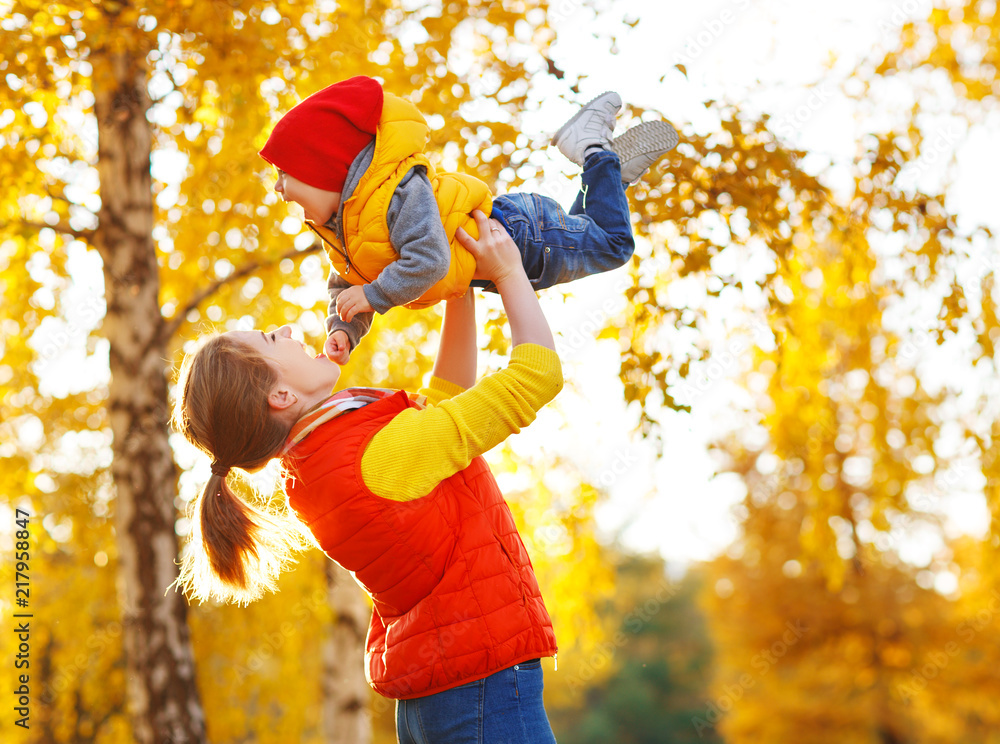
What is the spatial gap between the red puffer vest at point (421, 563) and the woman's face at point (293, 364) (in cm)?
10

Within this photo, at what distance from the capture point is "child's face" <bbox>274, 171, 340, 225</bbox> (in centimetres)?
168

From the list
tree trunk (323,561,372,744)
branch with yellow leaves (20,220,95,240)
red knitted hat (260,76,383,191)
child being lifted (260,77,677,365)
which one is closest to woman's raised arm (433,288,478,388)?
child being lifted (260,77,677,365)

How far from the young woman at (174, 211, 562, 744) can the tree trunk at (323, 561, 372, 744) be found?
4069 millimetres

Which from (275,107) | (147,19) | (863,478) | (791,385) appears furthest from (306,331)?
(863,478)

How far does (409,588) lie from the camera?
1527mm

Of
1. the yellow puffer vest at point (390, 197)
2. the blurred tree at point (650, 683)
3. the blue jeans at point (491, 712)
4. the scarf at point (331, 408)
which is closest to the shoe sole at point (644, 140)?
the yellow puffer vest at point (390, 197)

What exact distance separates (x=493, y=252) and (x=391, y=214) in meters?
0.22

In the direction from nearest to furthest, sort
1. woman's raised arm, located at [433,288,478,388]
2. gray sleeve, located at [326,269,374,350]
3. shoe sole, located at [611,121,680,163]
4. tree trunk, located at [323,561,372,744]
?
gray sleeve, located at [326,269,374,350], woman's raised arm, located at [433,288,478,388], shoe sole, located at [611,121,680,163], tree trunk, located at [323,561,372,744]

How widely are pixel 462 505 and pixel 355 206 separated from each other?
2.10 ft

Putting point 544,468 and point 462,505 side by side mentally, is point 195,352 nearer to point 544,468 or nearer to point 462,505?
point 462,505

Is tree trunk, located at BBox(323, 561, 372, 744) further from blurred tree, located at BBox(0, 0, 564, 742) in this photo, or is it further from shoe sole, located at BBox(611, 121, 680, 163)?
shoe sole, located at BBox(611, 121, 680, 163)

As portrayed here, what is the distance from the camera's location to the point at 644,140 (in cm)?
205

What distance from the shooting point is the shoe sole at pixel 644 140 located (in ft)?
6.66

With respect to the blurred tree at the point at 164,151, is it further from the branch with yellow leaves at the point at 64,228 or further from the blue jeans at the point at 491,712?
the blue jeans at the point at 491,712
